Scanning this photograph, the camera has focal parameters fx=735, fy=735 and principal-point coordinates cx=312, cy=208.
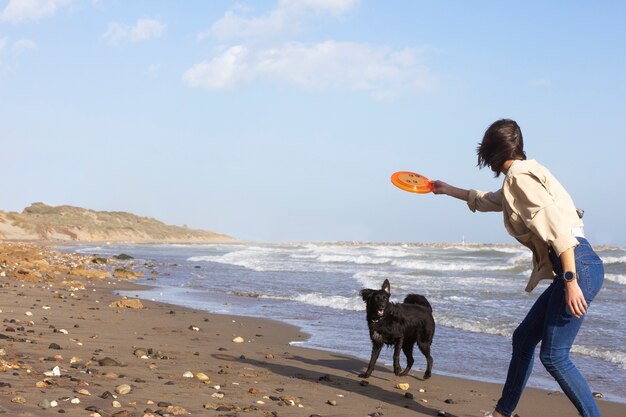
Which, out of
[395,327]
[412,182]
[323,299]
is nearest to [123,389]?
[412,182]

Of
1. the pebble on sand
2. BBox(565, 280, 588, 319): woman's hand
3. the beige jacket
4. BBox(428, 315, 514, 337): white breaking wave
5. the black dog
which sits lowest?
Answer: the pebble on sand

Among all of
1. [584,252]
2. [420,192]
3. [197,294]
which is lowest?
[197,294]

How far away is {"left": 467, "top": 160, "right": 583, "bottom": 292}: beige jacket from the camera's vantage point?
3855 mm

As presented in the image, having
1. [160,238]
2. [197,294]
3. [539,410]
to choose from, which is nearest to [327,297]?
[197,294]

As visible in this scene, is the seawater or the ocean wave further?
the ocean wave

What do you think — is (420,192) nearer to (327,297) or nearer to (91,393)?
(91,393)

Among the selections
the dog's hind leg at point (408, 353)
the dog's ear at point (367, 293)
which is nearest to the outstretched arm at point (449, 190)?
the dog's ear at point (367, 293)

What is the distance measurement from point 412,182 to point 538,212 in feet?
3.10

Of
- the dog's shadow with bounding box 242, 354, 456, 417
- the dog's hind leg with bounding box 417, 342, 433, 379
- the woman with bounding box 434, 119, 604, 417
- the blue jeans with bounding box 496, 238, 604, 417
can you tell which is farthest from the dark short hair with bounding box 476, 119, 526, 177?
the dog's hind leg with bounding box 417, 342, 433, 379

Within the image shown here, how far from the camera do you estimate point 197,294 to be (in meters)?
15.5

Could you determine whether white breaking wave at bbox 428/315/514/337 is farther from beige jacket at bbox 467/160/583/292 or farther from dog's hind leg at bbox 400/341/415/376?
beige jacket at bbox 467/160/583/292

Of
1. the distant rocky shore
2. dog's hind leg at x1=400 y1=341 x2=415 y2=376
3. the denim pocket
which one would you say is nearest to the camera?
the denim pocket

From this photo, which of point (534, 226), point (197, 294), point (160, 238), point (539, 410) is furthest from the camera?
point (160, 238)

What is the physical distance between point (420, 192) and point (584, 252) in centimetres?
104
